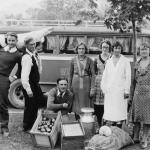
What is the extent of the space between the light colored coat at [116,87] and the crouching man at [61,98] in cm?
66

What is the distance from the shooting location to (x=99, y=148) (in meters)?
5.00

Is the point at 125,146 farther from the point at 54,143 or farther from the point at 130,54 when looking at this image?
the point at 130,54

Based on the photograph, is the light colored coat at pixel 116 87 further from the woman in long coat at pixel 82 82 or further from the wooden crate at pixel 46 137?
the wooden crate at pixel 46 137

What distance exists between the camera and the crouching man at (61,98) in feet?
19.6

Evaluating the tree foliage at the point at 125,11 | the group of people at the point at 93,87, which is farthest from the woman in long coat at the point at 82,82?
the tree foliage at the point at 125,11

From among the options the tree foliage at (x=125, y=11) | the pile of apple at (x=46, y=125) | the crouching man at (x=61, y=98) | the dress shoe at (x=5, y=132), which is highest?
the tree foliage at (x=125, y=11)

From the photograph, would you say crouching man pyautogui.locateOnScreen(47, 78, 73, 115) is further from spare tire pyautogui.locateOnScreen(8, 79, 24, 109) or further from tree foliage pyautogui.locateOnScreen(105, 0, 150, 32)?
spare tire pyautogui.locateOnScreen(8, 79, 24, 109)

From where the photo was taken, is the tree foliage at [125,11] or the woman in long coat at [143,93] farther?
the tree foliage at [125,11]

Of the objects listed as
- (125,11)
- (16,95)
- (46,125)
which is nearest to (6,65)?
(46,125)

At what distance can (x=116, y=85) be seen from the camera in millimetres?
5625

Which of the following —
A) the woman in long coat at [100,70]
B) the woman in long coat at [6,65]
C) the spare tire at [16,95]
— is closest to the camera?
the woman in long coat at [6,65]

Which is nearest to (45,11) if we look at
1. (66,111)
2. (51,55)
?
(51,55)

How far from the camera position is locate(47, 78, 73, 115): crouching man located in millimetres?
5961

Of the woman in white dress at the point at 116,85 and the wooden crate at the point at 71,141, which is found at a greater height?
the woman in white dress at the point at 116,85
